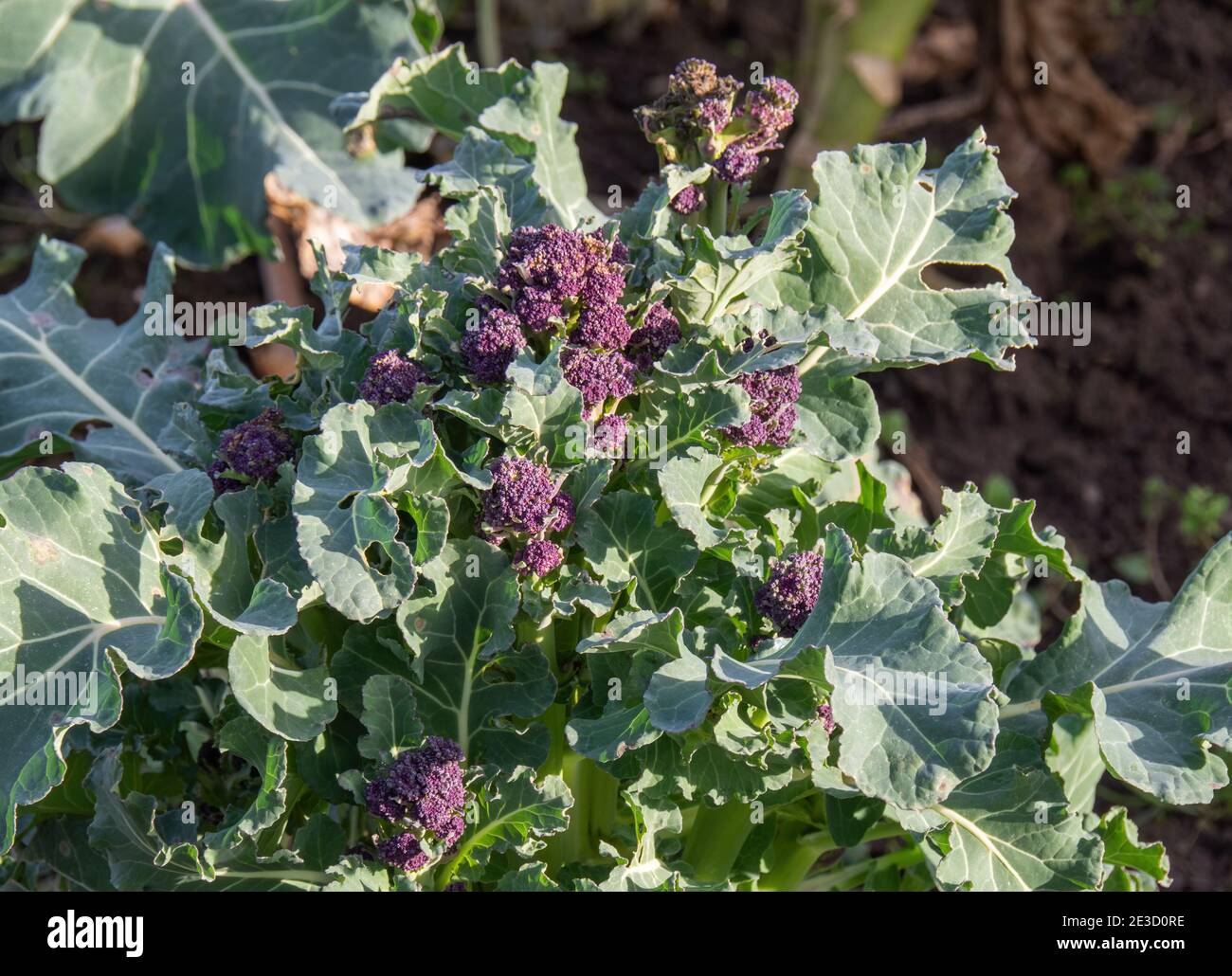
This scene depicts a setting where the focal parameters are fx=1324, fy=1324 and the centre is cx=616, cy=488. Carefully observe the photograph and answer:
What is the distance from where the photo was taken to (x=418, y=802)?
51.5 inches

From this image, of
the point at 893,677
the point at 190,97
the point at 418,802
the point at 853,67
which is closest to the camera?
the point at 893,677

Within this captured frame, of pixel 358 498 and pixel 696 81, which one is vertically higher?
pixel 696 81

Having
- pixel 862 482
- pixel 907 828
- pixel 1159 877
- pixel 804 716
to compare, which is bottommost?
pixel 1159 877

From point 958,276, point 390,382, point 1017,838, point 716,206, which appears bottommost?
point 1017,838

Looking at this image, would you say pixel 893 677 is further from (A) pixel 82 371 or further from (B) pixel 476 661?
(A) pixel 82 371

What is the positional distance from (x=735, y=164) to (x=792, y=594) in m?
0.49

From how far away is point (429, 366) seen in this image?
142 cm

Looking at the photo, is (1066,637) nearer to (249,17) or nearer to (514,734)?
(514,734)

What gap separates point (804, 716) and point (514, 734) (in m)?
0.33

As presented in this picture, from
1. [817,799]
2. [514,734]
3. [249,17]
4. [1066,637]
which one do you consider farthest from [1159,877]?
[249,17]

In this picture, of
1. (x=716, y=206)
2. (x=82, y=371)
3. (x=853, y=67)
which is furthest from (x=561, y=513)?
(x=853, y=67)

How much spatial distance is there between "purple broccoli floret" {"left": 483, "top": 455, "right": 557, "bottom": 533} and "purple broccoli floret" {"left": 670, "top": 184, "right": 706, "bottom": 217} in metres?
0.37

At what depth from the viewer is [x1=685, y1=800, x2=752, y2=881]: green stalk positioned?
5.03 ft
